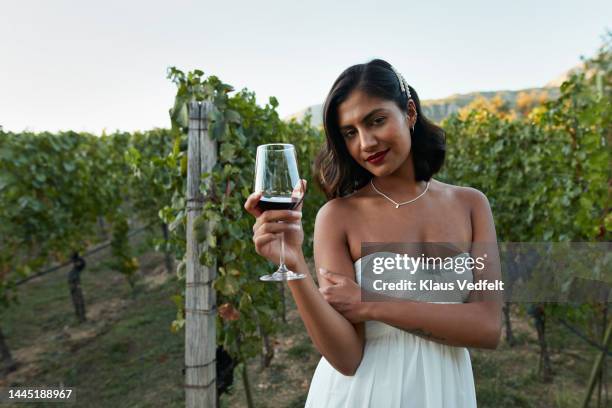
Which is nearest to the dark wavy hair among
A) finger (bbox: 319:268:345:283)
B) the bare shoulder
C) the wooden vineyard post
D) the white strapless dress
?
the bare shoulder

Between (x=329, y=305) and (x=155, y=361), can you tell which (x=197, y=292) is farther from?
(x=155, y=361)

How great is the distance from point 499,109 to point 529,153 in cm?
3840

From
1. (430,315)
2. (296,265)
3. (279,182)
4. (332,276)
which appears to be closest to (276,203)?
(279,182)

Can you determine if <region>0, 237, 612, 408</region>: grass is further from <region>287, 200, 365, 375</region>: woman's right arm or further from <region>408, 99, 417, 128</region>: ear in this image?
<region>408, 99, 417, 128</region>: ear

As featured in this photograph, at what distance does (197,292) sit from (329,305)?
1473mm

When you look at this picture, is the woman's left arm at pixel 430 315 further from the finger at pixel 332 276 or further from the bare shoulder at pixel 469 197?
the bare shoulder at pixel 469 197

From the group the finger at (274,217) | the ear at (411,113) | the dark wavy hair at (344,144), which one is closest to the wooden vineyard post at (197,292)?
the dark wavy hair at (344,144)

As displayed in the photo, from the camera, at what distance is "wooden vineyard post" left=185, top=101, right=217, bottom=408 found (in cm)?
260

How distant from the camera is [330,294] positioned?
138cm

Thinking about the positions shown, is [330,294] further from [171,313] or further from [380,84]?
[171,313]

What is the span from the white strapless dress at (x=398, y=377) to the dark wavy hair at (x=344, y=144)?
0.50m

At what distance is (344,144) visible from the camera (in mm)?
1655

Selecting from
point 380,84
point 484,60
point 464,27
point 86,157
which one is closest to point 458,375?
point 380,84

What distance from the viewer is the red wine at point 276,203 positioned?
1.30 m
